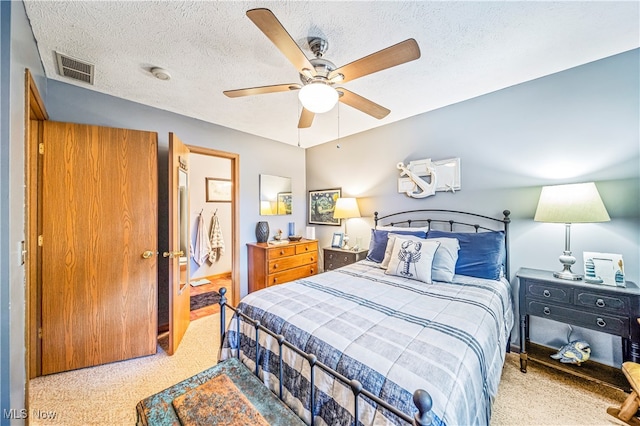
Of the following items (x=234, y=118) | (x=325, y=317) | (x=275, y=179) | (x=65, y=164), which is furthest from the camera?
(x=275, y=179)

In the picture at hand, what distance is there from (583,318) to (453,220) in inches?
51.3

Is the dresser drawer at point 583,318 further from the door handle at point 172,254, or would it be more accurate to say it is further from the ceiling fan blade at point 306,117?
the door handle at point 172,254

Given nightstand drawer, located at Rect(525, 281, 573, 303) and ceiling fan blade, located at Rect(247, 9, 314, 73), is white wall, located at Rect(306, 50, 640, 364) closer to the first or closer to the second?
nightstand drawer, located at Rect(525, 281, 573, 303)

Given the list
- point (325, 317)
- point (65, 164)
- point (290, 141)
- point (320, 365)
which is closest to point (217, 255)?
point (290, 141)

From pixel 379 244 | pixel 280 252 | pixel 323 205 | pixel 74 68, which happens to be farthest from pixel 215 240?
pixel 379 244

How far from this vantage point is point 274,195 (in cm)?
411

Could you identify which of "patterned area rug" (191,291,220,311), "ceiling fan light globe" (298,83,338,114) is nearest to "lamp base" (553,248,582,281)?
"ceiling fan light globe" (298,83,338,114)

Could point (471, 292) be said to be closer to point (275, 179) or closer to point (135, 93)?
point (275, 179)

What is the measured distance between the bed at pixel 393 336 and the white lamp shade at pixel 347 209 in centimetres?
117

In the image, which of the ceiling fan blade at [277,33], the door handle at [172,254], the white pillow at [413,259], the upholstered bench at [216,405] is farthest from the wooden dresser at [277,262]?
the ceiling fan blade at [277,33]

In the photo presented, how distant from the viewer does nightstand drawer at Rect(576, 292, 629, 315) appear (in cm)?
170

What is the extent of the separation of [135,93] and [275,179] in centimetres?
208

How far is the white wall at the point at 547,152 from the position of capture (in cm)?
193

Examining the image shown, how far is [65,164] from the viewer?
2.11 meters
